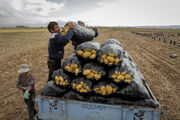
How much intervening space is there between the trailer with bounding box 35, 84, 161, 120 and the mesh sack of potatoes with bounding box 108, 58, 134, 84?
0.42m

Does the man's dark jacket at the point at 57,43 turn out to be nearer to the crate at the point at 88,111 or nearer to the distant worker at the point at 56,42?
the distant worker at the point at 56,42

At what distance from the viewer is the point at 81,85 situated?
2.37m

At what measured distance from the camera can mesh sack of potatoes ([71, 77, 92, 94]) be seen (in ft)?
7.75

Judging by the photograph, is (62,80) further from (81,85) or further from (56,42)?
(56,42)

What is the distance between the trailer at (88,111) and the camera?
215 cm

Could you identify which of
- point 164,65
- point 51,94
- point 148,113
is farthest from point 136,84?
point 164,65

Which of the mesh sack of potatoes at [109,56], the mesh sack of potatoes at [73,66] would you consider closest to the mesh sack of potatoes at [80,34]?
the mesh sack of potatoes at [73,66]

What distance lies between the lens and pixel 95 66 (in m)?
2.50

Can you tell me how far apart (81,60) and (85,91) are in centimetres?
65

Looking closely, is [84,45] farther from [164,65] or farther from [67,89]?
[164,65]

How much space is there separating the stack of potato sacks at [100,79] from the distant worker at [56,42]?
1.56ft

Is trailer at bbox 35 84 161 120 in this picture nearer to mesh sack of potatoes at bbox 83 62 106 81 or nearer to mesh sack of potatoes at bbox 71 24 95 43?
mesh sack of potatoes at bbox 83 62 106 81

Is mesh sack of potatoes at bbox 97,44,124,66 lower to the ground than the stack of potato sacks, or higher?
higher

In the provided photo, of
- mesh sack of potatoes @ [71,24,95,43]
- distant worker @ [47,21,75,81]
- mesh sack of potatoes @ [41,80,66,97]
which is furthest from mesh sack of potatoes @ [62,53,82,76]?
mesh sack of potatoes @ [71,24,95,43]
